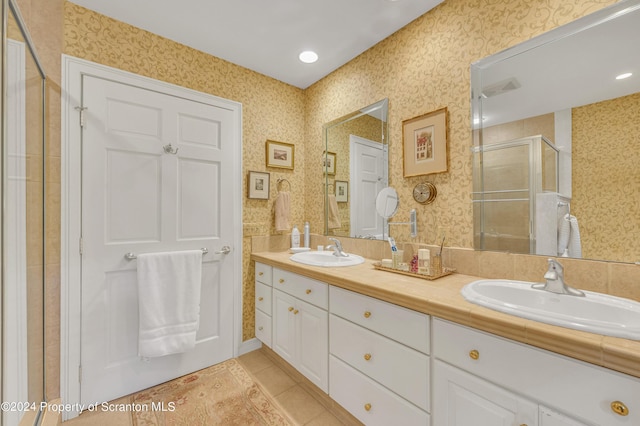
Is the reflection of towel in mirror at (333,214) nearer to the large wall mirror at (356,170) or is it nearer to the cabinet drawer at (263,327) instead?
the large wall mirror at (356,170)

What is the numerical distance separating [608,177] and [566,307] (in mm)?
552

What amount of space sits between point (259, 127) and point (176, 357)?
6.27 ft

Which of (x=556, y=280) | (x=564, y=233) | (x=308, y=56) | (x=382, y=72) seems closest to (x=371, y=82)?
(x=382, y=72)

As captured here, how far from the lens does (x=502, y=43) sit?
133 cm

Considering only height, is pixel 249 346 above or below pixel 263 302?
below

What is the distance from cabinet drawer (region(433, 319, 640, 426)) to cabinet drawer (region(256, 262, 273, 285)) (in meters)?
1.36

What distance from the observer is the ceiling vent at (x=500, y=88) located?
1308 millimetres

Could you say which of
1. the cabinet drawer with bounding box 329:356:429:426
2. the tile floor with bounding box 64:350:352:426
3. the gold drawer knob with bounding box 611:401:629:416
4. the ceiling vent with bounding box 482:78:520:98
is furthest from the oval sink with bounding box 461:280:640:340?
the tile floor with bounding box 64:350:352:426

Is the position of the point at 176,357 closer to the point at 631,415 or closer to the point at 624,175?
the point at 631,415

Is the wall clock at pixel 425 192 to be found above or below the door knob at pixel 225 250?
above

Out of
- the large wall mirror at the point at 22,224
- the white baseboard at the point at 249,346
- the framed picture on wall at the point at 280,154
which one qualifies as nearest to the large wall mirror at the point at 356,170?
the framed picture on wall at the point at 280,154

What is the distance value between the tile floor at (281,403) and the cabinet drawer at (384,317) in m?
0.66

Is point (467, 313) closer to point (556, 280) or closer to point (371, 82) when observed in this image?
point (556, 280)

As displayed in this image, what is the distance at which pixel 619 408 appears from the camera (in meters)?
0.66
